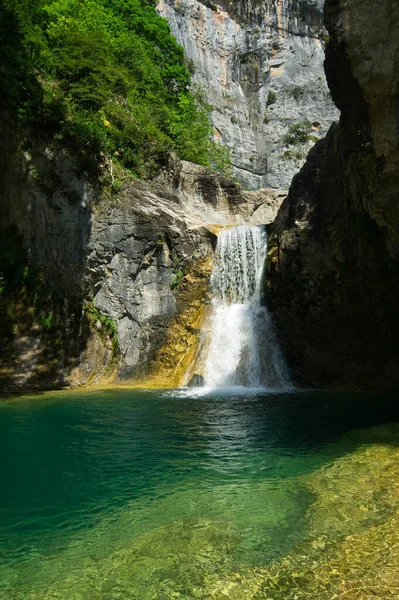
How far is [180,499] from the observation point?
551 centimetres

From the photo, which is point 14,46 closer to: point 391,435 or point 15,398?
point 15,398

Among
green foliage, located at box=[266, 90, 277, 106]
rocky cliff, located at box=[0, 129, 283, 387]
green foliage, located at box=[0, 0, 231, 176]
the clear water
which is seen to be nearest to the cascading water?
rocky cliff, located at box=[0, 129, 283, 387]

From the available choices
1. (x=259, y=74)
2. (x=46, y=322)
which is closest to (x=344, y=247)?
(x=46, y=322)

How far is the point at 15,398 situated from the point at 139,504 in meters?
9.43

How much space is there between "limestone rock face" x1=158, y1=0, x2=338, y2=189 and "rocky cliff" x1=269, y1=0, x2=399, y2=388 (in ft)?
79.9

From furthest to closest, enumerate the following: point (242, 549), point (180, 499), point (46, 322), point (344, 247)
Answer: point (46, 322), point (344, 247), point (180, 499), point (242, 549)

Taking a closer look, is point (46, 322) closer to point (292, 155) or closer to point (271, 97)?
point (292, 155)

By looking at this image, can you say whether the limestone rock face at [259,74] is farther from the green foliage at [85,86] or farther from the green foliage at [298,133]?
the green foliage at [85,86]

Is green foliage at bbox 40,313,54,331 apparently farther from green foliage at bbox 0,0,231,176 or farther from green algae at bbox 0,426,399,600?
green algae at bbox 0,426,399,600

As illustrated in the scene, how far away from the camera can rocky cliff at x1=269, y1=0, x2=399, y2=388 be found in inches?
368

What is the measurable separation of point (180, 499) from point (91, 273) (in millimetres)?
12331

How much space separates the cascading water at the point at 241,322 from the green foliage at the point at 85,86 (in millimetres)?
5191

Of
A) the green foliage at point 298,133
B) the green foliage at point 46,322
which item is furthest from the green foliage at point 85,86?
the green foliage at point 298,133

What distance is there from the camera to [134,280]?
1761 cm
